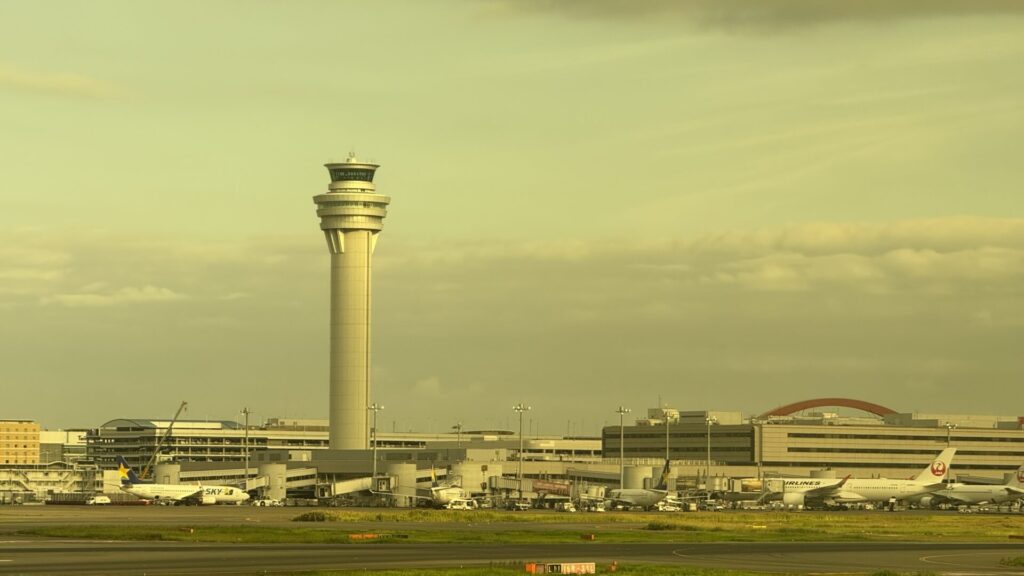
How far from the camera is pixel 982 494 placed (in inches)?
7539

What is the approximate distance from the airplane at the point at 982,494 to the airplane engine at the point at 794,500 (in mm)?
20714

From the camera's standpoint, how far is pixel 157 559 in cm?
7406

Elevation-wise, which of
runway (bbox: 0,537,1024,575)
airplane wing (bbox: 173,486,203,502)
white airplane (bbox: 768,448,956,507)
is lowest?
airplane wing (bbox: 173,486,203,502)

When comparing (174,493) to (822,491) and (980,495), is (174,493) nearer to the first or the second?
(822,491)

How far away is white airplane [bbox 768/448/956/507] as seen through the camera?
188250 millimetres

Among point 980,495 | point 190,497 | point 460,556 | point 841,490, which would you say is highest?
point 460,556

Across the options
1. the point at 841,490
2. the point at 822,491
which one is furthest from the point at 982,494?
the point at 822,491

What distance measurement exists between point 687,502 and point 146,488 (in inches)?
2797

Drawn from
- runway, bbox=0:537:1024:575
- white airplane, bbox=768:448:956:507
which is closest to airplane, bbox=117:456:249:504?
white airplane, bbox=768:448:956:507

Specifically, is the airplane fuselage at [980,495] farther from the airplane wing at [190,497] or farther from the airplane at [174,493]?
the airplane wing at [190,497]

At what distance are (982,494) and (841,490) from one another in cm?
1848

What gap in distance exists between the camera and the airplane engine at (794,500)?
187m

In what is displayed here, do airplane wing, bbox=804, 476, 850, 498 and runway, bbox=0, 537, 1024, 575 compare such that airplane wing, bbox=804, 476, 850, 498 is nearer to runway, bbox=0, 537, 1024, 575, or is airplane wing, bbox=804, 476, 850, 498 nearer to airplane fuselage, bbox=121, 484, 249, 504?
airplane fuselage, bbox=121, 484, 249, 504

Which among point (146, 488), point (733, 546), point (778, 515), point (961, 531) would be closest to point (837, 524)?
point (961, 531)
